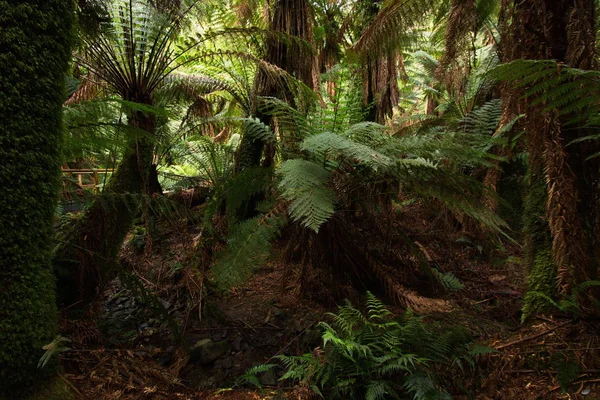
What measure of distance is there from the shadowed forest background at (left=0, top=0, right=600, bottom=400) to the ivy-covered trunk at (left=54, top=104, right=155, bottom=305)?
0.05 feet

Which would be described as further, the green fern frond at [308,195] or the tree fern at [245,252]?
the tree fern at [245,252]

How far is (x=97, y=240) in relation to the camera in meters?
2.32

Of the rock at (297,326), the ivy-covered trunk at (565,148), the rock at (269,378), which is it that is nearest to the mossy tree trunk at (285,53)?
the rock at (297,326)

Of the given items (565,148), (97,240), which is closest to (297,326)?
(97,240)

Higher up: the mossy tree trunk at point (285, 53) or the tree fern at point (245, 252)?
the mossy tree trunk at point (285, 53)

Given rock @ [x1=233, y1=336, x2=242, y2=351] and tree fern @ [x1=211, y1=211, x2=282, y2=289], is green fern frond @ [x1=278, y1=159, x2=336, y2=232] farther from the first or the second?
rock @ [x1=233, y1=336, x2=242, y2=351]

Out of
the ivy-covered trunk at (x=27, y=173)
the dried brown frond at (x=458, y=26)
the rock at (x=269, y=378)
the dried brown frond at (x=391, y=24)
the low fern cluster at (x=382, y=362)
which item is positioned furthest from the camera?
the dried brown frond at (x=391, y=24)

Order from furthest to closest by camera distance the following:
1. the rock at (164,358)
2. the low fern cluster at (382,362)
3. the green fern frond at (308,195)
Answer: the rock at (164,358)
the green fern frond at (308,195)
the low fern cluster at (382,362)

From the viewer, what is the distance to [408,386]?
1.36 metres

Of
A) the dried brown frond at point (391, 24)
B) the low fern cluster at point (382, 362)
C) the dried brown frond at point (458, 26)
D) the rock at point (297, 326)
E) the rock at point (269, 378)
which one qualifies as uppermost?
the dried brown frond at point (391, 24)

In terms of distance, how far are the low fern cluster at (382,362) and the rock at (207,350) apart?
0.29 m

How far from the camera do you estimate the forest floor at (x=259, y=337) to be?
1464 millimetres

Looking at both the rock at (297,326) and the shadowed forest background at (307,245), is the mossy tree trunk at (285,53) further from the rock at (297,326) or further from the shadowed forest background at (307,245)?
the rock at (297,326)

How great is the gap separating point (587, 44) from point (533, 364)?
4.81 feet
